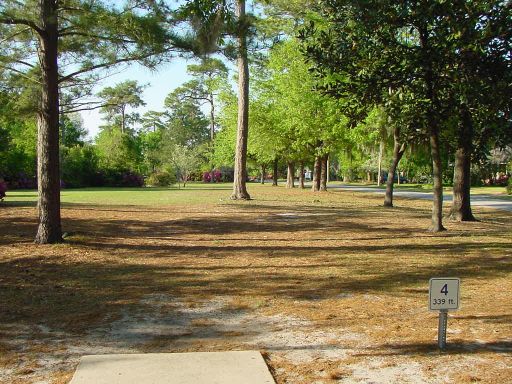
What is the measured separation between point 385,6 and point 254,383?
7138mm

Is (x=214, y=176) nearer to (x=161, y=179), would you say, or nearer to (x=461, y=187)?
(x=161, y=179)

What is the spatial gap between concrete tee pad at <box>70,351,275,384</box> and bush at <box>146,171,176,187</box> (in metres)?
49.6

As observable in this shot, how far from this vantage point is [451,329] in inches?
197

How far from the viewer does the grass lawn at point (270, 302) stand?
13.7ft

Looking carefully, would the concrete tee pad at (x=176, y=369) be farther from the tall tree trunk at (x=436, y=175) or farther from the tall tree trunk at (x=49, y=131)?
the tall tree trunk at (x=436, y=175)

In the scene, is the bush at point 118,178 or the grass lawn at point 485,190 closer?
the grass lawn at point 485,190

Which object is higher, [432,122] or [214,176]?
[432,122]

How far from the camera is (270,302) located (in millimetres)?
6105

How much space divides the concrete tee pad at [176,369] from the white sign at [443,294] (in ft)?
4.96

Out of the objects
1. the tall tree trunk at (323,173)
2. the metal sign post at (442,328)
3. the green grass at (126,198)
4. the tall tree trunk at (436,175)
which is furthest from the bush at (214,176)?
the metal sign post at (442,328)

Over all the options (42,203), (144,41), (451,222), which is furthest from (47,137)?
(451,222)

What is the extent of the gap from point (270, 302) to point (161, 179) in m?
48.1

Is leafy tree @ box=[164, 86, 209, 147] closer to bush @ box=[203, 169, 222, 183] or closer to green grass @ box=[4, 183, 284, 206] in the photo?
bush @ box=[203, 169, 222, 183]

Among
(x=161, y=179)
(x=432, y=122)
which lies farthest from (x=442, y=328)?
(x=161, y=179)
